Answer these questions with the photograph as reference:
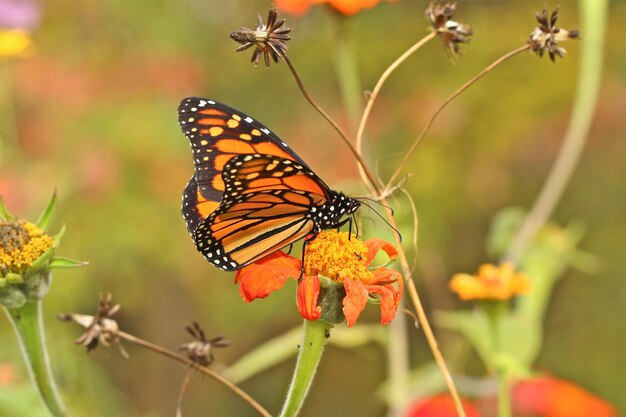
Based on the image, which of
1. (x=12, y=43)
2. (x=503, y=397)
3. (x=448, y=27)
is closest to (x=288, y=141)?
(x=12, y=43)

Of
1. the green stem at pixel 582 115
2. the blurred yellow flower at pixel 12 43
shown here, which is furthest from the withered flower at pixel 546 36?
the blurred yellow flower at pixel 12 43

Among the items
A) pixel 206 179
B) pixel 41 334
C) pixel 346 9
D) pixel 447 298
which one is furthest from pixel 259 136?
pixel 447 298

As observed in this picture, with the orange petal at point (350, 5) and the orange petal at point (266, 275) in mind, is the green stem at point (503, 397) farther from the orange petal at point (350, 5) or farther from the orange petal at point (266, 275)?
the orange petal at point (350, 5)

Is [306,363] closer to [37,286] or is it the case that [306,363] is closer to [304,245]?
[304,245]

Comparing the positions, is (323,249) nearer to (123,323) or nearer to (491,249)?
(491,249)

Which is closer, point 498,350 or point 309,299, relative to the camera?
point 309,299
